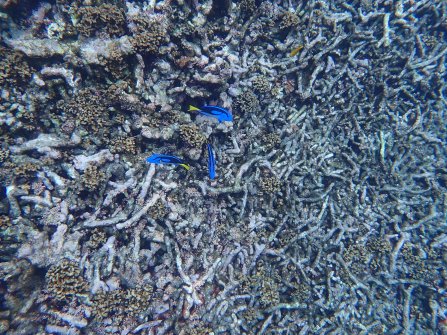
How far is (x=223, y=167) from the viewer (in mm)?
4801

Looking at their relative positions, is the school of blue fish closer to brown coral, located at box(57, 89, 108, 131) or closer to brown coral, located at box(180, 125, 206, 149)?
brown coral, located at box(180, 125, 206, 149)

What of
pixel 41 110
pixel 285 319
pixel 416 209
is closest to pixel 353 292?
pixel 285 319

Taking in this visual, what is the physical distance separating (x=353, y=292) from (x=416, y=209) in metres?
2.74

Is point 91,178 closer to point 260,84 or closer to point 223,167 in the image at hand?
point 223,167

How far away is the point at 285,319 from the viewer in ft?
15.6

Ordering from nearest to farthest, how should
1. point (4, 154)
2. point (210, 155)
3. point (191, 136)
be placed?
point (4, 154), point (210, 155), point (191, 136)

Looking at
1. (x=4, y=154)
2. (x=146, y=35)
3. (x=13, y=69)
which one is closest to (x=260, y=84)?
(x=146, y=35)

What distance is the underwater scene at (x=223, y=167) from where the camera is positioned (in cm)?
349

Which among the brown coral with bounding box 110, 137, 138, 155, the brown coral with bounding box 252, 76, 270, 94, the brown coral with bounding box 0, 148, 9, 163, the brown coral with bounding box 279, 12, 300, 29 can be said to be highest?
the brown coral with bounding box 279, 12, 300, 29

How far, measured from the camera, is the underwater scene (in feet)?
11.5

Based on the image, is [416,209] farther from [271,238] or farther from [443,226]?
[271,238]

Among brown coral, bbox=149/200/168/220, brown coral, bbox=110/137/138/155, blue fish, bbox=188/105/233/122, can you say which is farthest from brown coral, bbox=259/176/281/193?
brown coral, bbox=110/137/138/155

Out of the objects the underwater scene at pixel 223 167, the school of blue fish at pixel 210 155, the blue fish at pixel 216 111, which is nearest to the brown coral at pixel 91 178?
the underwater scene at pixel 223 167

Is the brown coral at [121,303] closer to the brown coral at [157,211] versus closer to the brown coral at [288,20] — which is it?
the brown coral at [157,211]
